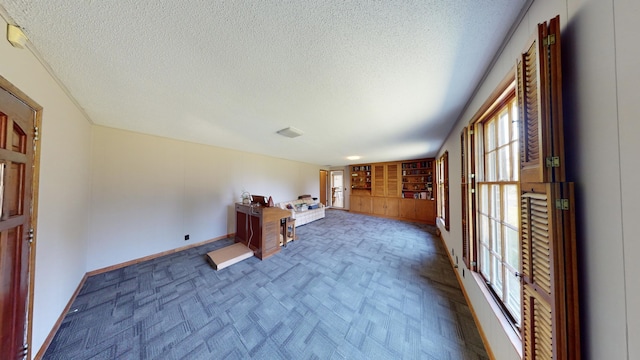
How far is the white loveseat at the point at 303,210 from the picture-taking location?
533 centimetres

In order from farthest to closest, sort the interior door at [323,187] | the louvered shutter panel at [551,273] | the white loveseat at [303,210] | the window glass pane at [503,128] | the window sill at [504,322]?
the interior door at [323,187] → the white loveseat at [303,210] → the window glass pane at [503,128] → the window sill at [504,322] → the louvered shutter panel at [551,273]

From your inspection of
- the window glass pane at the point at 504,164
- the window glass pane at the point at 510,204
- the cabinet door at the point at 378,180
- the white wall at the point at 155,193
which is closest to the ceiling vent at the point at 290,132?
the white wall at the point at 155,193

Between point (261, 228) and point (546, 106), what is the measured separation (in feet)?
11.2

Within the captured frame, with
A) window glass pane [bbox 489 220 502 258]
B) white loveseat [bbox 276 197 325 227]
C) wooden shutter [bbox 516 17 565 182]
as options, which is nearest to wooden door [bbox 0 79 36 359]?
wooden shutter [bbox 516 17 565 182]

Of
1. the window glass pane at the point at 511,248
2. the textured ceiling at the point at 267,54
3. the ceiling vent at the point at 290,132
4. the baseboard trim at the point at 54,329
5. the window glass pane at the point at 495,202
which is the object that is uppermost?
the textured ceiling at the point at 267,54

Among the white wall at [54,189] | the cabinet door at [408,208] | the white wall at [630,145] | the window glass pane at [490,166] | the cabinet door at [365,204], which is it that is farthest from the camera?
the cabinet door at [365,204]

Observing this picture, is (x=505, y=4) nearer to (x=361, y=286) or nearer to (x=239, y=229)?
(x=361, y=286)

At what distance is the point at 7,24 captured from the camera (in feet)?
3.38

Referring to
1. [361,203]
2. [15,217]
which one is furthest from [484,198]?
[361,203]

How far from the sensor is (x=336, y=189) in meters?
8.46

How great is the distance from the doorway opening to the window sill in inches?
264

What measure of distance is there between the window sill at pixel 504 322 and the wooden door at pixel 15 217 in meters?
3.16

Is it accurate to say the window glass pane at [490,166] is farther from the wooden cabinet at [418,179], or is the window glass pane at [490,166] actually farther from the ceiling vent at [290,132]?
the wooden cabinet at [418,179]

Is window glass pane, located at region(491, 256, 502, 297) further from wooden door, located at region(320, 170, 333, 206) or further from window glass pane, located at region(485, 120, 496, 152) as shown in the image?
wooden door, located at region(320, 170, 333, 206)
